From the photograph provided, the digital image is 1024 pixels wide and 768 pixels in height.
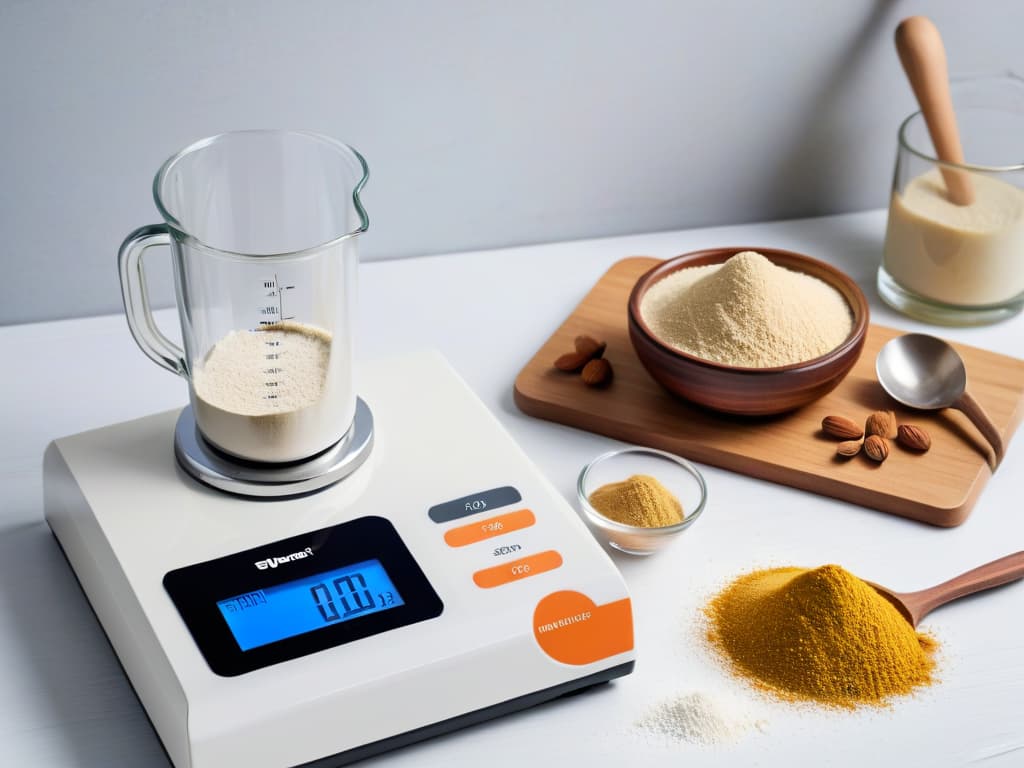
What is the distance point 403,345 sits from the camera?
3.92ft

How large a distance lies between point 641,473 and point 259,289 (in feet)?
1.17

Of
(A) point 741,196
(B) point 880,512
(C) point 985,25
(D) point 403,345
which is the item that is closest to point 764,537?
(B) point 880,512

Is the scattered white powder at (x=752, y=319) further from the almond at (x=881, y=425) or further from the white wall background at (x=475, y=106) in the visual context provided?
the white wall background at (x=475, y=106)

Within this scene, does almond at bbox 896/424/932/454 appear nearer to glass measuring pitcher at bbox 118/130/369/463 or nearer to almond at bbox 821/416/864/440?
almond at bbox 821/416/864/440

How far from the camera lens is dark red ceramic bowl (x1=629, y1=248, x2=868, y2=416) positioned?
100cm

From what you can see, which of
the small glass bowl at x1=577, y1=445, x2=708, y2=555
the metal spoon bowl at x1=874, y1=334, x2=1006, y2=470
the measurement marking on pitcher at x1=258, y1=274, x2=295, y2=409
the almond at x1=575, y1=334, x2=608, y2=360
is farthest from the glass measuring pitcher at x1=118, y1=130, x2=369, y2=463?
the metal spoon bowl at x1=874, y1=334, x2=1006, y2=470

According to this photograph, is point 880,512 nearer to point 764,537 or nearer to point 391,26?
point 764,537

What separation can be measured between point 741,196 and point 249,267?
0.80m

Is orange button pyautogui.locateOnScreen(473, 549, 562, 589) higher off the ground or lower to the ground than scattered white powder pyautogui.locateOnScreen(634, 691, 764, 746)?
higher

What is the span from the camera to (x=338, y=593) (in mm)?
782

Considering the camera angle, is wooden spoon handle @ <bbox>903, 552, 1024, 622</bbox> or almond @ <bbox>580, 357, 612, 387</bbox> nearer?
wooden spoon handle @ <bbox>903, 552, 1024, 622</bbox>

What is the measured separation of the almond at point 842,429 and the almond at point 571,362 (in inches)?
9.1

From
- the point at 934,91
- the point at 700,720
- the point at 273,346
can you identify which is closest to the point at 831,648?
the point at 700,720

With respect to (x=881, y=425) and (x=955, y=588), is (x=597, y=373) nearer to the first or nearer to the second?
(x=881, y=425)
